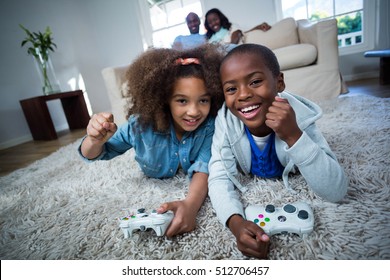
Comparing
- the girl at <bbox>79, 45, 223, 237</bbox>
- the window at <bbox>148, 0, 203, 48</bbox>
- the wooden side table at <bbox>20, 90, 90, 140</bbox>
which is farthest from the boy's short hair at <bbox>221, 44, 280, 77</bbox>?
the window at <bbox>148, 0, 203, 48</bbox>

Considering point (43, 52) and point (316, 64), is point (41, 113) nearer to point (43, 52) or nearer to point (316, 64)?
point (43, 52)

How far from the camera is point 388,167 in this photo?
23.9 inches

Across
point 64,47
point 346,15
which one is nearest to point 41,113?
point 64,47

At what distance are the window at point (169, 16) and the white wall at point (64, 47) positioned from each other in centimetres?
24

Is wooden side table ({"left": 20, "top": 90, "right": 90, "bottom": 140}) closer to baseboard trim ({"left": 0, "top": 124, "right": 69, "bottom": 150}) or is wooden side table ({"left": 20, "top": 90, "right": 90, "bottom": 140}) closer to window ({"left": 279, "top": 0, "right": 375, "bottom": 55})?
baseboard trim ({"left": 0, "top": 124, "right": 69, "bottom": 150})

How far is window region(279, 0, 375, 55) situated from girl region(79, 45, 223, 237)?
2.30 m

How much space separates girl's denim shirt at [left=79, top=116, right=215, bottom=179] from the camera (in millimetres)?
680

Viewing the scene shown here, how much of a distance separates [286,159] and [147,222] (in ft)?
1.15

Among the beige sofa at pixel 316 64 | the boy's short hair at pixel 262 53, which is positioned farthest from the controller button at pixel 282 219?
the beige sofa at pixel 316 64

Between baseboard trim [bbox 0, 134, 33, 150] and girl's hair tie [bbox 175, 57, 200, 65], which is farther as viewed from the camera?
baseboard trim [bbox 0, 134, 33, 150]

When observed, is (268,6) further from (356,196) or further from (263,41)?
(356,196)

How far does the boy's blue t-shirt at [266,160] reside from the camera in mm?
→ 582
